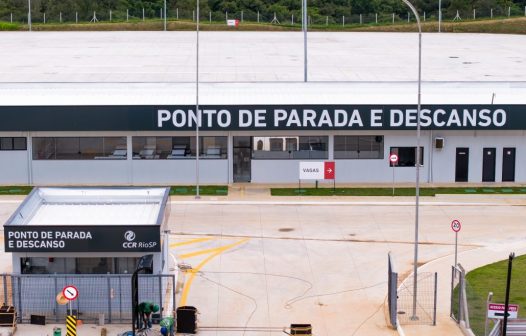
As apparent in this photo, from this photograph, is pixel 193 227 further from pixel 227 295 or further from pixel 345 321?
pixel 345 321

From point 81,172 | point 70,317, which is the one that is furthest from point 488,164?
point 70,317

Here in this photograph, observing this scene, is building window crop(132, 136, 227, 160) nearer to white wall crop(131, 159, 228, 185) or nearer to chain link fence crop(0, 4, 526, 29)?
white wall crop(131, 159, 228, 185)

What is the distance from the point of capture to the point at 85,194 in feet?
136

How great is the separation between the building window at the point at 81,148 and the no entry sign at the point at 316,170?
9.62 m

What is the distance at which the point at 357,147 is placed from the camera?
195ft

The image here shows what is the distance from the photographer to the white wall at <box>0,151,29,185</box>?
192 feet

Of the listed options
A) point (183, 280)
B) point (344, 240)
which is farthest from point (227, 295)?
point (344, 240)

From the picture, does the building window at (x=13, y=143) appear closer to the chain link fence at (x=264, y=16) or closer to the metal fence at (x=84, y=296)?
the metal fence at (x=84, y=296)

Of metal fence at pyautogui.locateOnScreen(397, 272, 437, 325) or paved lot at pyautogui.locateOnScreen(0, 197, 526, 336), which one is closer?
metal fence at pyautogui.locateOnScreen(397, 272, 437, 325)

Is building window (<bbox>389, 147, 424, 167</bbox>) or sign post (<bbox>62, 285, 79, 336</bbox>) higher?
building window (<bbox>389, 147, 424, 167</bbox>)

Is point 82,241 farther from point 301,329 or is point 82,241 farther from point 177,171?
point 177,171

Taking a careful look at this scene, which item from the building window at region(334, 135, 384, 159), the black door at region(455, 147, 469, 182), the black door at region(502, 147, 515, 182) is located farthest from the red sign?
the black door at region(502, 147, 515, 182)

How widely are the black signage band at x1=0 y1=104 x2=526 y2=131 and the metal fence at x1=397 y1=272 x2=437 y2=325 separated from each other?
61.5ft

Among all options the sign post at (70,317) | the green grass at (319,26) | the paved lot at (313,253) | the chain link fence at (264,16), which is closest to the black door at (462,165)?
the paved lot at (313,253)
